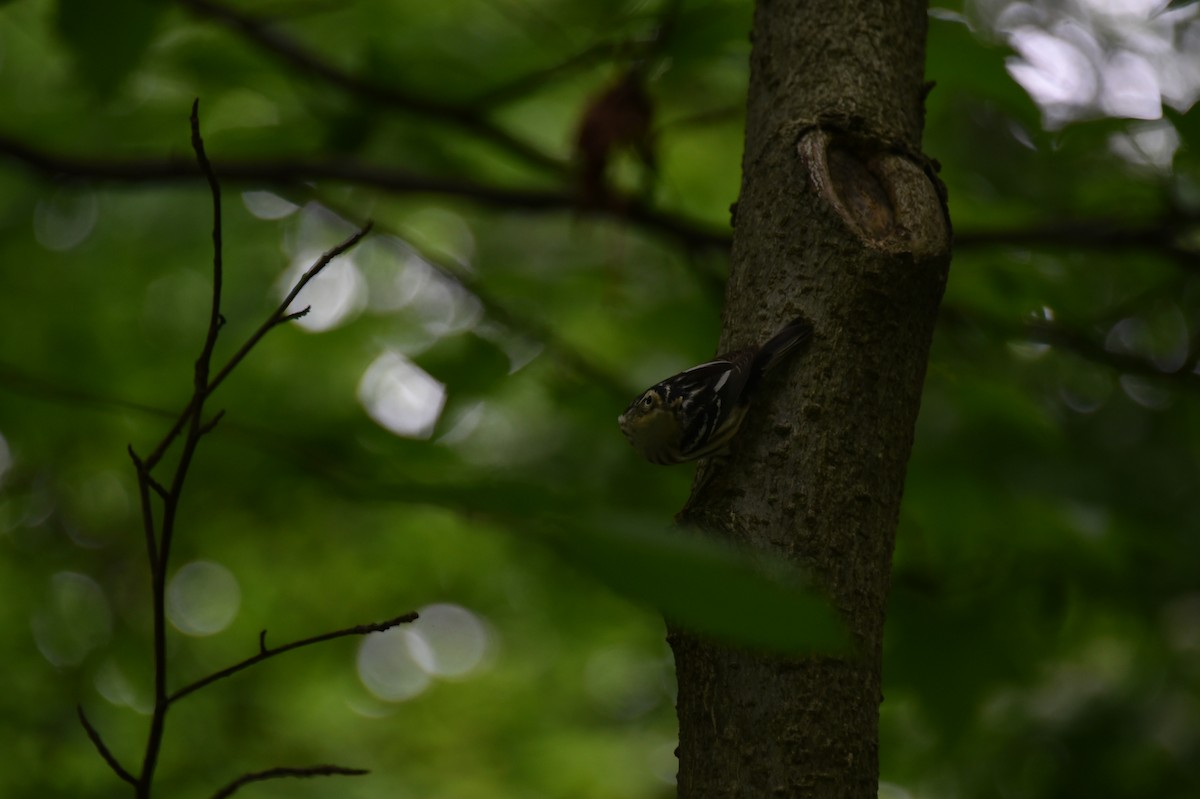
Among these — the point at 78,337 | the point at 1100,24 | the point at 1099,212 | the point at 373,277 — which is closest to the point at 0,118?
the point at 78,337

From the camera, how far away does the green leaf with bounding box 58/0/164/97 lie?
73.5 inches

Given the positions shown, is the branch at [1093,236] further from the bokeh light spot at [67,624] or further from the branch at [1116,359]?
the bokeh light spot at [67,624]

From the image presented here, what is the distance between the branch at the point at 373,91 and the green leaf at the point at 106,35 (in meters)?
0.32

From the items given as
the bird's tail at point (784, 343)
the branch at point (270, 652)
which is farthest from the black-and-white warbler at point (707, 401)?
the branch at point (270, 652)

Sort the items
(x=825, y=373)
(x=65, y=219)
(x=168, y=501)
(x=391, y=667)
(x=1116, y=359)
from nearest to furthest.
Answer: (x=168, y=501) < (x=825, y=373) < (x=1116, y=359) < (x=65, y=219) < (x=391, y=667)

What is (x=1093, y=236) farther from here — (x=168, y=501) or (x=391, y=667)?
(x=391, y=667)

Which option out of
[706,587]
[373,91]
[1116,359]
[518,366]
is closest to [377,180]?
[373,91]

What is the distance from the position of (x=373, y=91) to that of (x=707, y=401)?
1519 millimetres

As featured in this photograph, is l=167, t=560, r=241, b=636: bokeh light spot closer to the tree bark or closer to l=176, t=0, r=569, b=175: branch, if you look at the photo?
l=176, t=0, r=569, b=175: branch

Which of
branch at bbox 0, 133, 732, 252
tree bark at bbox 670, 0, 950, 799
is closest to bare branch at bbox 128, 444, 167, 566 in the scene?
tree bark at bbox 670, 0, 950, 799

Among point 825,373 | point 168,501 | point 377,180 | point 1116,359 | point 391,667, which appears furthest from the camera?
point 391,667

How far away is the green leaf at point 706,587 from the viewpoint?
487 millimetres

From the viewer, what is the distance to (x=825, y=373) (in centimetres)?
103

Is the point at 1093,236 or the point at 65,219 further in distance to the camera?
the point at 65,219
